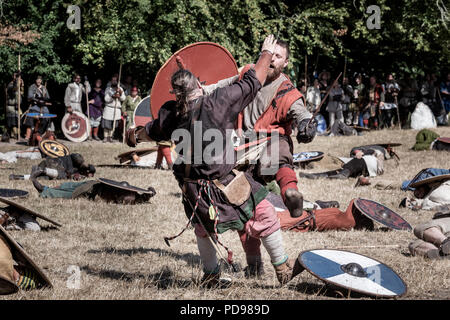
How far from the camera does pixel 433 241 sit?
4.80 metres

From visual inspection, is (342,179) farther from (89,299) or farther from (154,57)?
(154,57)

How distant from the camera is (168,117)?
3.54 metres

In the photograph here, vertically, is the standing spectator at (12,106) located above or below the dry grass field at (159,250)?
above

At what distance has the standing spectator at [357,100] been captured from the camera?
55.3 ft

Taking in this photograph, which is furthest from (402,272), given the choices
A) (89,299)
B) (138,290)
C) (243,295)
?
(89,299)

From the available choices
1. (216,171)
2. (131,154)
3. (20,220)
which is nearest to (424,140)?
(131,154)

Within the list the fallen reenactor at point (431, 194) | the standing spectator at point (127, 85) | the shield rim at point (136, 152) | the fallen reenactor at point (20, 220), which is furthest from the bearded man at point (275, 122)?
the standing spectator at point (127, 85)

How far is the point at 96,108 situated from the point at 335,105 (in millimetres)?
6435

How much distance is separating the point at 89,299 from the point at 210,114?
125 cm

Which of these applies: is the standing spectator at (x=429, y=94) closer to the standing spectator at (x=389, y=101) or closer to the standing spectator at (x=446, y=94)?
the standing spectator at (x=446, y=94)

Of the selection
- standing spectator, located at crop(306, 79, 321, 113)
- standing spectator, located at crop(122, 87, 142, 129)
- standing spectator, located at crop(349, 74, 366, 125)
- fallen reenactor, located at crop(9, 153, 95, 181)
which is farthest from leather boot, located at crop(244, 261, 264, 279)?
standing spectator, located at crop(349, 74, 366, 125)

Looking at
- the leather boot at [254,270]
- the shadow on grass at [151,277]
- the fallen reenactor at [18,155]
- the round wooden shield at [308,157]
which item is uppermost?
the round wooden shield at [308,157]

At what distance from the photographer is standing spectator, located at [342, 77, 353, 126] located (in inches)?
653

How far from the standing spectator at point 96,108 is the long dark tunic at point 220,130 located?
12.4 m
